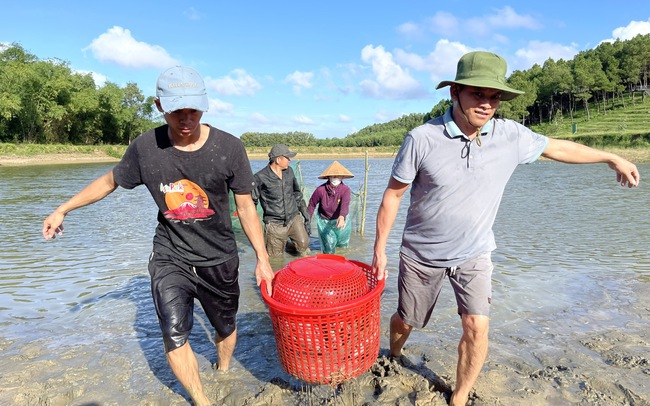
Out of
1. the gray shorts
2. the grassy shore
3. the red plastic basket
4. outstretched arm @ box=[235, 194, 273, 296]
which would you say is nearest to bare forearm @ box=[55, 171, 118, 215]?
outstretched arm @ box=[235, 194, 273, 296]

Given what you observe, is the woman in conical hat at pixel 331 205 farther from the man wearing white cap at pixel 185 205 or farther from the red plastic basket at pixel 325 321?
the red plastic basket at pixel 325 321

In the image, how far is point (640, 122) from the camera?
5741cm

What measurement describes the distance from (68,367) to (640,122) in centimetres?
7002

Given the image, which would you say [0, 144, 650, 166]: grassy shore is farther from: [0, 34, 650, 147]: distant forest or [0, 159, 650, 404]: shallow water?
[0, 159, 650, 404]: shallow water

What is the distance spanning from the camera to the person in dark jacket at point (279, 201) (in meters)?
7.21

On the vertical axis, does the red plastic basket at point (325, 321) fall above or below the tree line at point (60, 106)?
below

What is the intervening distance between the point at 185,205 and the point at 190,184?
154 millimetres

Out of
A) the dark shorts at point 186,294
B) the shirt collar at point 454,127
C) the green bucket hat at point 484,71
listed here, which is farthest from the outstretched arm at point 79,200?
the green bucket hat at point 484,71

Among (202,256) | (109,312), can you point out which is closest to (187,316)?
(202,256)

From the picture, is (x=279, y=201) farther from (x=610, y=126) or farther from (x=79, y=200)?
(x=610, y=126)

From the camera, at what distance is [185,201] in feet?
9.78

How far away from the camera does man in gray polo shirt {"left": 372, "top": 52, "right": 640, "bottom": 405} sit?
8.96 ft

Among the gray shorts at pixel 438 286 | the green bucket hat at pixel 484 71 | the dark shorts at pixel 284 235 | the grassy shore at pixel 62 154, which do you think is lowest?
the dark shorts at pixel 284 235

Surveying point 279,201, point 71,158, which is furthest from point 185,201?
point 71,158
